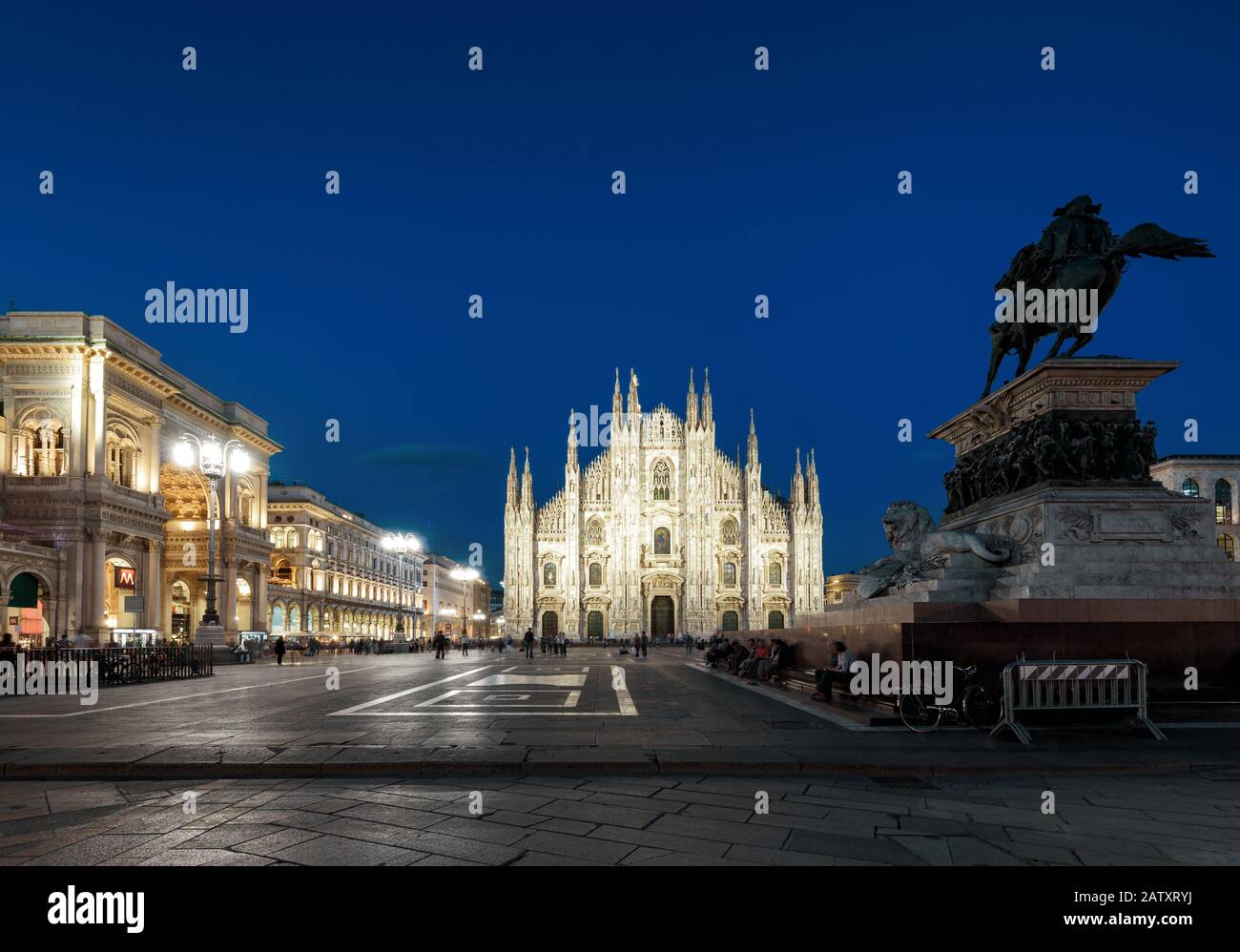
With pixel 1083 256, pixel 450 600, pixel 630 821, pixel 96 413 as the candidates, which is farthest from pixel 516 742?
pixel 450 600

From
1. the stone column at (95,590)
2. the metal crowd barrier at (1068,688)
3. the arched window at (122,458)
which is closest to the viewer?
the metal crowd barrier at (1068,688)

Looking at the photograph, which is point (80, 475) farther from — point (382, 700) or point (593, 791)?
point (593, 791)

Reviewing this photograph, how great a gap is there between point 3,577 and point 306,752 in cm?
3021

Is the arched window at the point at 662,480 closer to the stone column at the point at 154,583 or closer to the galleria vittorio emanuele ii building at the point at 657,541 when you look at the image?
the galleria vittorio emanuele ii building at the point at 657,541

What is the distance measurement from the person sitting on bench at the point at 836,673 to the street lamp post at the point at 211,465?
23.9 metres

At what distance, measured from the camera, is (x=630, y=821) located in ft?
19.2

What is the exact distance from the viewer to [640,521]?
77.4 metres

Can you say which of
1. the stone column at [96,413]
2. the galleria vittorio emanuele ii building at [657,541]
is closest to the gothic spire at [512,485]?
the galleria vittorio emanuele ii building at [657,541]

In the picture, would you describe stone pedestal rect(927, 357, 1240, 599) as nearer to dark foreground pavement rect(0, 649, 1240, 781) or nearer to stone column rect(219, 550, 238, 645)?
dark foreground pavement rect(0, 649, 1240, 781)

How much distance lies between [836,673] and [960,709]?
2.26 m

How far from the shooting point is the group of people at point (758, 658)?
18047mm

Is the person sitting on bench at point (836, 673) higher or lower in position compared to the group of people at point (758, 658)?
higher
